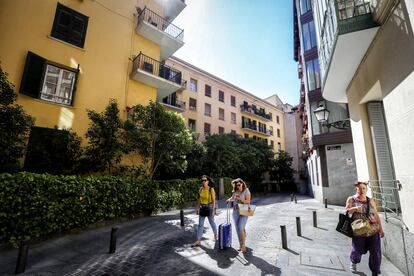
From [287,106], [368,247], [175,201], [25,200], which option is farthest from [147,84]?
[287,106]

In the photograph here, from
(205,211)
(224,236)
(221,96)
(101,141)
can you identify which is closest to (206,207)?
(205,211)

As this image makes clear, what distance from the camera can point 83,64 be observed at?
1096cm

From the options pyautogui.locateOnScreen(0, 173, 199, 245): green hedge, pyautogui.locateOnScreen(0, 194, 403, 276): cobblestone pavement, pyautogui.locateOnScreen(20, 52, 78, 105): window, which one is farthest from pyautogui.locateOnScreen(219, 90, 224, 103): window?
pyautogui.locateOnScreen(0, 194, 403, 276): cobblestone pavement

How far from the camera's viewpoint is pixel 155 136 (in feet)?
36.4

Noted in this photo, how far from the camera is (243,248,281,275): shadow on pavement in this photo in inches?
168

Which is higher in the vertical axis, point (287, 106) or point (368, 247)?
point (287, 106)

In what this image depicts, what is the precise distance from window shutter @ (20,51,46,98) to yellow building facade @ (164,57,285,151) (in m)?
11.3

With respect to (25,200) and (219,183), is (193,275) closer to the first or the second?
(25,200)

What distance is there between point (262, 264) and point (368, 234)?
2.14 metres

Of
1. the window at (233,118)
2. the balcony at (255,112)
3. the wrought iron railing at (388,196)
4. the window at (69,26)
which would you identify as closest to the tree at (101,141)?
the window at (69,26)

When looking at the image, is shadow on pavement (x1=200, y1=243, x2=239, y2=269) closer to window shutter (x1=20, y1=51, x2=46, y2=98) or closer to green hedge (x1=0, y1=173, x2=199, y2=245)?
green hedge (x1=0, y1=173, x2=199, y2=245)

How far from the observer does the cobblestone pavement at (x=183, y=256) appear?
14.5ft

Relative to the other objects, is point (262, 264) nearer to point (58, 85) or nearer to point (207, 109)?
point (58, 85)

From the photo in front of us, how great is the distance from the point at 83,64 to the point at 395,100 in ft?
41.1
